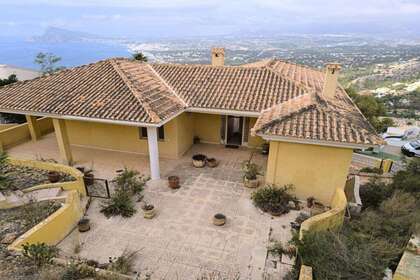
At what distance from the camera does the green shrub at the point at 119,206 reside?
1048 cm

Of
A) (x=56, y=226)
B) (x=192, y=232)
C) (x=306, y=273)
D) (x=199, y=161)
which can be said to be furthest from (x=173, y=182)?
(x=306, y=273)

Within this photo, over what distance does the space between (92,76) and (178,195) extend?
8.63 metres

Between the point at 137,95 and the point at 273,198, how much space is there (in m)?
7.64

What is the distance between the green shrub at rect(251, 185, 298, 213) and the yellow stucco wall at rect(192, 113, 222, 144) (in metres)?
6.07

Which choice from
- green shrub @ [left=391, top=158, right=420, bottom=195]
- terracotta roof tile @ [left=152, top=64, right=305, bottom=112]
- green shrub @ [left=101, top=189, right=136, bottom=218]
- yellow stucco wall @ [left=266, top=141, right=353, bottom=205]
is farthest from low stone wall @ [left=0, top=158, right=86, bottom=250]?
green shrub @ [left=391, top=158, right=420, bottom=195]

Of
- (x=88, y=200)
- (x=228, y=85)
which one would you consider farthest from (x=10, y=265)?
(x=228, y=85)

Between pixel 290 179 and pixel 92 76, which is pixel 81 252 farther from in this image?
pixel 92 76

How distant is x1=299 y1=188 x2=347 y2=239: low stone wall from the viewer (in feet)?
28.1

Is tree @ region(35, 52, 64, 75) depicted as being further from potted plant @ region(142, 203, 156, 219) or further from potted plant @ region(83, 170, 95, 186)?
potted plant @ region(142, 203, 156, 219)

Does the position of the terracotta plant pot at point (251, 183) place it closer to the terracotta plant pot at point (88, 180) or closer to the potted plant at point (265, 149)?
the potted plant at point (265, 149)

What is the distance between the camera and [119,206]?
10.6 m

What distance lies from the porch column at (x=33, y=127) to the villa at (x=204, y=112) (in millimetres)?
66

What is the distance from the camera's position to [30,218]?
29.7 ft

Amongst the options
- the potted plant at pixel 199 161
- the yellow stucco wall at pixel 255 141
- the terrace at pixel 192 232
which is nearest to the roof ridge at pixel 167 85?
the potted plant at pixel 199 161
